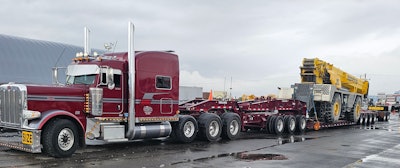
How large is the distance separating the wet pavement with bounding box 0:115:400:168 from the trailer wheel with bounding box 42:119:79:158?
8.1 inches

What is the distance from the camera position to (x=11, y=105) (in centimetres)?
977

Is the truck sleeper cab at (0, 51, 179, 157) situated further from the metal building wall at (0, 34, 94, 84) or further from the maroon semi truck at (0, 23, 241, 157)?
the metal building wall at (0, 34, 94, 84)

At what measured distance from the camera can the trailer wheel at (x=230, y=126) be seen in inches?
583

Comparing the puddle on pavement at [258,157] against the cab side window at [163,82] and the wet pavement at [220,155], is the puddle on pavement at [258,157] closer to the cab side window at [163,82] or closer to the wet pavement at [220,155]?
the wet pavement at [220,155]

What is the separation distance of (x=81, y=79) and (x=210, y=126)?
5.08 metres

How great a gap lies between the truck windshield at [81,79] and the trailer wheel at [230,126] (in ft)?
19.1

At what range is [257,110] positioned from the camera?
17.7 meters

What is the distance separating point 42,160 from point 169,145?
14.8 ft

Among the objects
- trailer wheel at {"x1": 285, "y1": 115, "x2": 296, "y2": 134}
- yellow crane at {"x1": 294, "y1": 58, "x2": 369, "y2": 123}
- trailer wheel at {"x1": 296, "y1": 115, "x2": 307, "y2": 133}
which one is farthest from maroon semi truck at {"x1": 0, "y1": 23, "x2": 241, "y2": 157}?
yellow crane at {"x1": 294, "y1": 58, "x2": 369, "y2": 123}

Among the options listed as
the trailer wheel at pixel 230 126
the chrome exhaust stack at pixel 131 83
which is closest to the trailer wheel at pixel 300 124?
the trailer wheel at pixel 230 126

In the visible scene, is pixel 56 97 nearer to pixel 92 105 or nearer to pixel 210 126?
pixel 92 105

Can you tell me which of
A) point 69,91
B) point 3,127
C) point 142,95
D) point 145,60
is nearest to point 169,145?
point 142,95

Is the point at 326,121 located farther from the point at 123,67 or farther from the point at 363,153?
the point at 123,67

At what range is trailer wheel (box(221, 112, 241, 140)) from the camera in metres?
14.8
